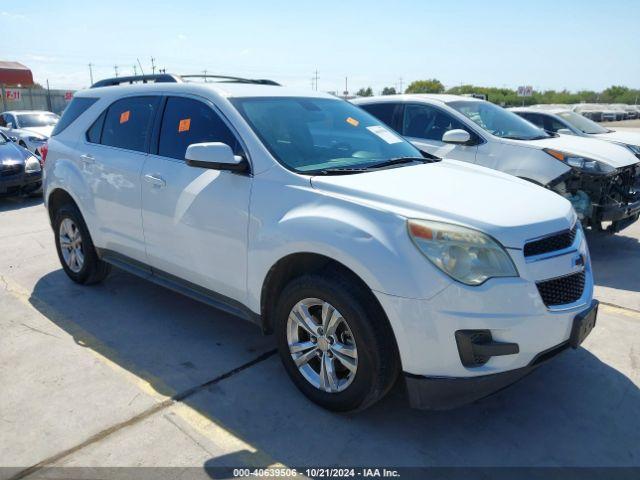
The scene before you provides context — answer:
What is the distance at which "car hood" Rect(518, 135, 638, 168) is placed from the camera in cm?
603

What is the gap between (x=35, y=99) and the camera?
33.3 metres

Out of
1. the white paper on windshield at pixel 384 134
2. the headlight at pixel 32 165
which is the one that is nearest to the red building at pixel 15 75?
the headlight at pixel 32 165

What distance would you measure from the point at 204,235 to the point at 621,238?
5.88 m

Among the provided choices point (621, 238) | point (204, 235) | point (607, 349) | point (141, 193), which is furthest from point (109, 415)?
point (621, 238)

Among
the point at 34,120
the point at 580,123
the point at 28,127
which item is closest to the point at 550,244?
the point at 580,123

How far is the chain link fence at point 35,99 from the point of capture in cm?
3200

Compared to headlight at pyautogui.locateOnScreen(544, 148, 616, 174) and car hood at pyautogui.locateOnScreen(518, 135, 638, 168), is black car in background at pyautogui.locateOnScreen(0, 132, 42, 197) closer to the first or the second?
car hood at pyautogui.locateOnScreen(518, 135, 638, 168)

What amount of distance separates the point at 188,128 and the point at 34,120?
593 inches

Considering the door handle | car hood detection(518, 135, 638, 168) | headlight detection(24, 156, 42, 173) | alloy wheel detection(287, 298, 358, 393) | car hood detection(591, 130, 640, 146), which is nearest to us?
alloy wheel detection(287, 298, 358, 393)

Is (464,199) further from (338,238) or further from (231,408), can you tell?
(231,408)

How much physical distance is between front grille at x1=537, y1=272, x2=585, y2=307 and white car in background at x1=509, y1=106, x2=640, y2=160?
7656 mm

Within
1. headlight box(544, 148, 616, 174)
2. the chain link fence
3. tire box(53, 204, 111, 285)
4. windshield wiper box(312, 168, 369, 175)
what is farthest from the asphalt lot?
the chain link fence

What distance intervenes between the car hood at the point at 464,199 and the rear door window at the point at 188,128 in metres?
0.89

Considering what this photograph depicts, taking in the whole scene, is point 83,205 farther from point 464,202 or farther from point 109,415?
point 464,202
